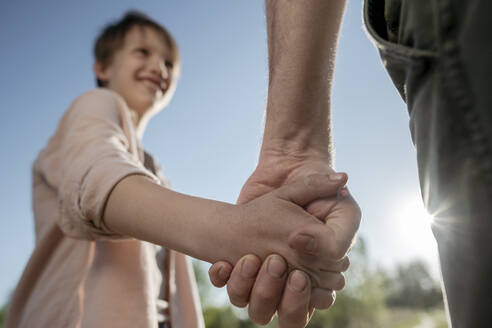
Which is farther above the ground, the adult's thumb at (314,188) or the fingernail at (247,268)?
the adult's thumb at (314,188)

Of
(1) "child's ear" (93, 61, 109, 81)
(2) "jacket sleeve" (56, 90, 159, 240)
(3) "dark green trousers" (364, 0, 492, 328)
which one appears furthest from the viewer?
(1) "child's ear" (93, 61, 109, 81)

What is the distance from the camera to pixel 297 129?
1.21 meters

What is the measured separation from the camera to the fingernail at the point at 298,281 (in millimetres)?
1023

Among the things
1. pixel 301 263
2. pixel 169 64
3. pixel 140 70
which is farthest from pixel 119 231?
pixel 169 64

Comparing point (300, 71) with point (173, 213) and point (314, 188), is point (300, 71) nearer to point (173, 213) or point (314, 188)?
point (314, 188)

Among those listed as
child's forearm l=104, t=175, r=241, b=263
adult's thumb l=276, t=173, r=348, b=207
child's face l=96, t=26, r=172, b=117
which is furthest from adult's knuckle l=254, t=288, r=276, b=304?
child's face l=96, t=26, r=172, b=117

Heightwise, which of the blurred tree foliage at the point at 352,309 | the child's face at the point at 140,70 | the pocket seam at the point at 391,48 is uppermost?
the child's face at the point at 140,70

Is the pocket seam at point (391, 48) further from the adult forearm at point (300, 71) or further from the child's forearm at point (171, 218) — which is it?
the child's forearm at point (171, 218)

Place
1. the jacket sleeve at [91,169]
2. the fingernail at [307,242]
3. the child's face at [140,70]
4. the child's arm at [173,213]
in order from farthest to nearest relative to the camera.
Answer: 1. the child's face at [140,70]
2. the jacket sleeve at [91,169]
3. the child's arm at [173,213]
4. the fingernail at [307,242]

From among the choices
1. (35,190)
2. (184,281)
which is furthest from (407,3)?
(35,190)

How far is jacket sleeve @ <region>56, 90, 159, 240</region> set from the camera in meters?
1.19

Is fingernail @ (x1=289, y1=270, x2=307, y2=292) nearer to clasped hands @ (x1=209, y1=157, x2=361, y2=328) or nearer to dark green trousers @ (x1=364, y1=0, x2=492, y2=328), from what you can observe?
clasped hands @ (x1=209, y1=157, x2=361, y2=328)

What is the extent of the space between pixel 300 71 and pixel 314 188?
34cm

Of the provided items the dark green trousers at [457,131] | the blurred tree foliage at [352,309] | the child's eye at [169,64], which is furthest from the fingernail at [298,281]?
the blurred tree foliage at [352,309]
